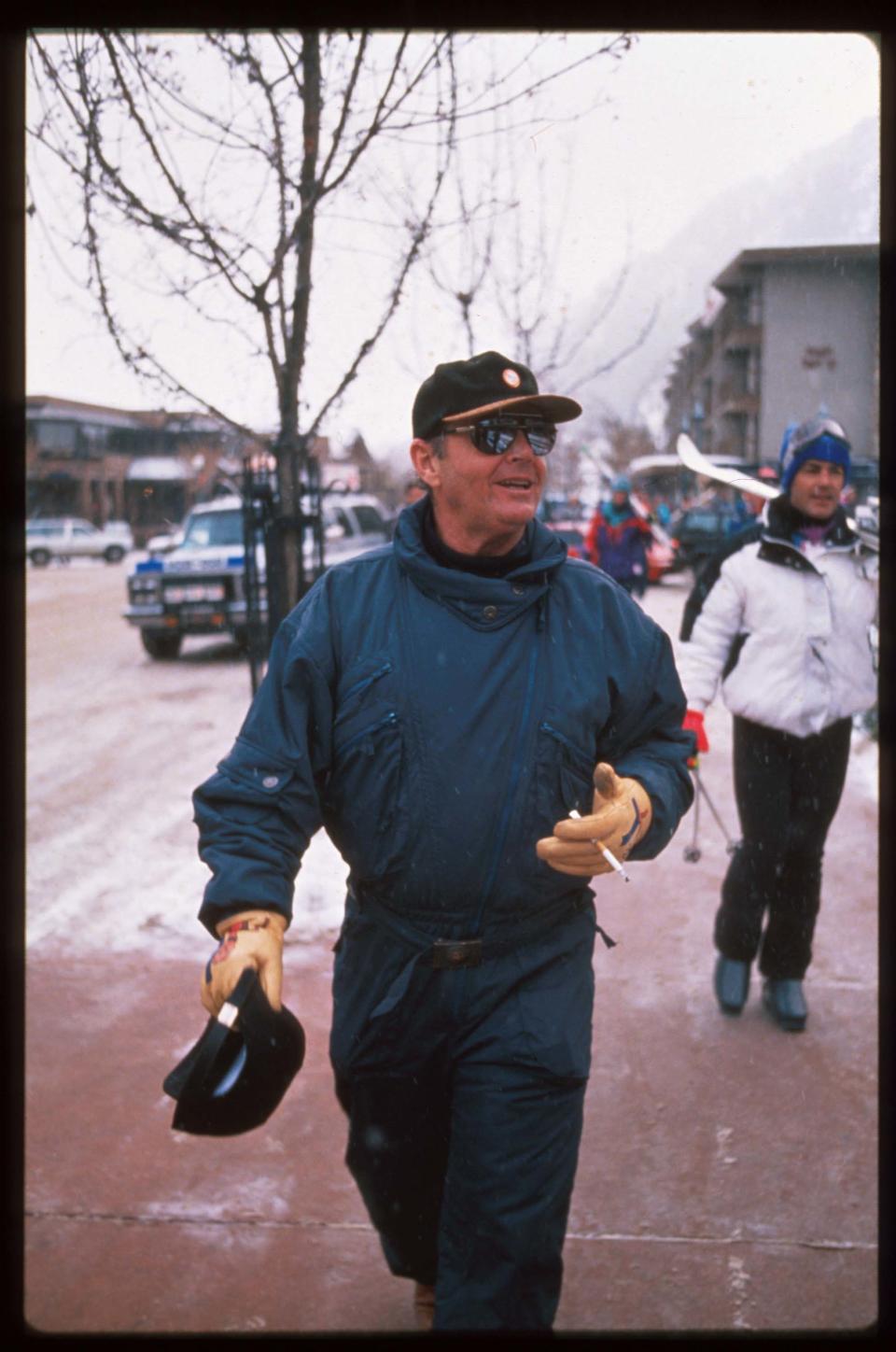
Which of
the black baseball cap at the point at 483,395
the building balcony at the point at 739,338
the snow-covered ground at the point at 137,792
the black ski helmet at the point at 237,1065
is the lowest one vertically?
the snow-covered ground at the point at 137,792

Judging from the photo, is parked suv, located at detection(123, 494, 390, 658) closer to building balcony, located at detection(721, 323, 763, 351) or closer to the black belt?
the black belt

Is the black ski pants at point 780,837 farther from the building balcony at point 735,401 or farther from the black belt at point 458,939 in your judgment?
the building balcony at point 735,401

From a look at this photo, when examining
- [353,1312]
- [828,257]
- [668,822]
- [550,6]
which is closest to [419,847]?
[668,822]

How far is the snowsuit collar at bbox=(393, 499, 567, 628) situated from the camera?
225 centimetres

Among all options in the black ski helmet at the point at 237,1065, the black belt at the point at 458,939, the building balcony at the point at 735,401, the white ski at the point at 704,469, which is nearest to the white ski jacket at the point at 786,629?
the white ski at the point at 704,469

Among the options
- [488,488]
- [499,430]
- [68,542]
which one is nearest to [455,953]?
[488,488]

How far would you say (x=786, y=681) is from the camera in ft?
12.2

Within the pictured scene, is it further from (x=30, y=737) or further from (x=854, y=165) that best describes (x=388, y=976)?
(x=30, y=737)

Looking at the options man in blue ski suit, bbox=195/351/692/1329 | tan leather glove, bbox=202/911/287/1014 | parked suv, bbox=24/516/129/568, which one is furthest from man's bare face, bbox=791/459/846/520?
parked suv, bbox=24/516/129/568

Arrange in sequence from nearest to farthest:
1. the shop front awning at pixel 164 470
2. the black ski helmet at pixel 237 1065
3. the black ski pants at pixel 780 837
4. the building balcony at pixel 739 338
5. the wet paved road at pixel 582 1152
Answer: the black ski helmet at pixel 237 1065, the wet paved road at pixel 582 1152, the black ski pants at pixel 780 837, the shop front awning at pixel 164 470, the building balcony at pixel 739 338

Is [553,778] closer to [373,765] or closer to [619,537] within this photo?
[373,765]

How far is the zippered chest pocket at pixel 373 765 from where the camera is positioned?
2195 mm

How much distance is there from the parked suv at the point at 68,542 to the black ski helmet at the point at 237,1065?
44395 mm

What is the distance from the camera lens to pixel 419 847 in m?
2.22
